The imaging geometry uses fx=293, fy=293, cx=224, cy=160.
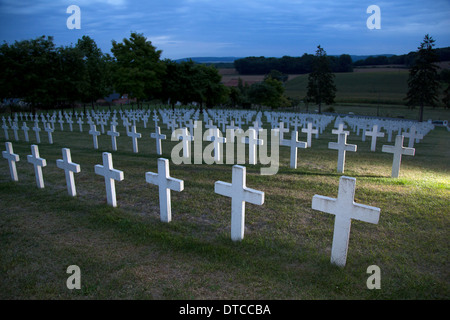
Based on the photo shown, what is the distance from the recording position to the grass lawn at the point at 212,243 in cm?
303

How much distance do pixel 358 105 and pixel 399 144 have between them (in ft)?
196

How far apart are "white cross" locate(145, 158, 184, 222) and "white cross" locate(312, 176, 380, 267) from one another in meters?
2.10

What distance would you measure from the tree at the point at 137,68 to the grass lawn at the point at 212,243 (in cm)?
2791

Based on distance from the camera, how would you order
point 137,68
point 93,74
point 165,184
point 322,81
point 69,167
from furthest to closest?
1. point 322,81
2. point 93,74
3. point 137,68
4. point 69,167
5. point 165,184

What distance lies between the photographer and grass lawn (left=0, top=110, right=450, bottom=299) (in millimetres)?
3029

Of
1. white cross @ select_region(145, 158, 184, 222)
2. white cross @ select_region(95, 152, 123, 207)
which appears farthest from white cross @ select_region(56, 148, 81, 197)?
white cross @ select_region(145, 158, 184, 222)

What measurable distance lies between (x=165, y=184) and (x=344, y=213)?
8.40 feet

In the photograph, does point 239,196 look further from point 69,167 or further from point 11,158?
point 11,158

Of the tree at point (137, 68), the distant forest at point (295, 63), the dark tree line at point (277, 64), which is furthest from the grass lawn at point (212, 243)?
the dark tree line at point (277, 64)

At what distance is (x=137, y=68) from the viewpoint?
32.9 m

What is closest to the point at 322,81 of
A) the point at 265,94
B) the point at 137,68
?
the point at 265,94

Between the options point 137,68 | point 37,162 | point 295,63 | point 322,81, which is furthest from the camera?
point 295,63
